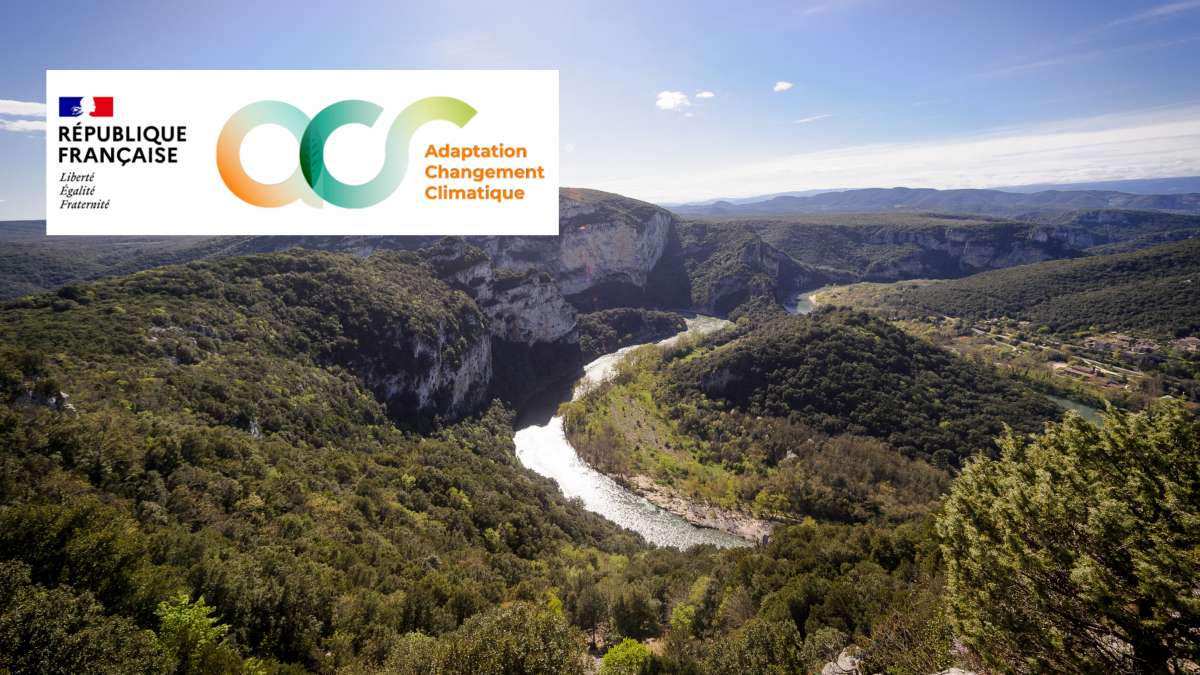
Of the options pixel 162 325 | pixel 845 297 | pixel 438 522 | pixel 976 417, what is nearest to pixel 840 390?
pixel 976 417

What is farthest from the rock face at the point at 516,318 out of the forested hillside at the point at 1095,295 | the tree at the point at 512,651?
the forested hillside at the point at 1095,295

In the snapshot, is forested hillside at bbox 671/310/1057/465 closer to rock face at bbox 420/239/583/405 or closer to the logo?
rock face at bbox 420/239/583/405

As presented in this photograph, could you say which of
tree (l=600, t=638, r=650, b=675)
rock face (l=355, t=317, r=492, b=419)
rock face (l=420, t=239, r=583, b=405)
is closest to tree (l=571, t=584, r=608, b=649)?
tree (l=600, t=638, r=650, b=675)

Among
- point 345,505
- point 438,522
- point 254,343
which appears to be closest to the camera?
point 345,505

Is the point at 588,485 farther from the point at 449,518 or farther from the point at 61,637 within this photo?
the point at 61,637

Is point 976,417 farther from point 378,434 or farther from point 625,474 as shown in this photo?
point 378,434

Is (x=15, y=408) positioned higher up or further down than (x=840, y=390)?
higher up

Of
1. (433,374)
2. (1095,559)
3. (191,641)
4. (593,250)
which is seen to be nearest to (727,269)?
(593,250)
